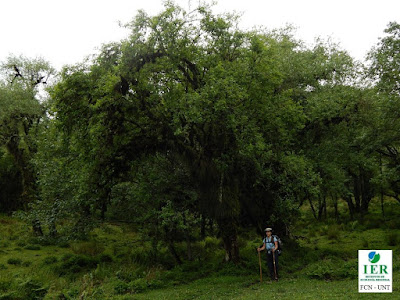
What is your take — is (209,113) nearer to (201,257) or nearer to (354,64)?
(201,257)

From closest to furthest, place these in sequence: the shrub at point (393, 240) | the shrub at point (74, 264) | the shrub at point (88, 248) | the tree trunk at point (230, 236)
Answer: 1. the tree trunk at point (230, 236)
2. the shrub at point (74, 264)
3. the shrub at point (393, 240)
4. the shrub at point (88, 248)

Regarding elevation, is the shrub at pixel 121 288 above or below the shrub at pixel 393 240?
below

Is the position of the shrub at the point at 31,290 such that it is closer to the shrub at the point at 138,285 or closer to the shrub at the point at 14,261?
the shrub at the point at 138,285

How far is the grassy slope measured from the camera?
11422mm

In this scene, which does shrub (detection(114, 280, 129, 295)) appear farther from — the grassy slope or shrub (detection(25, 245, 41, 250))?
shrub (detection(25, 245, 41, 250))

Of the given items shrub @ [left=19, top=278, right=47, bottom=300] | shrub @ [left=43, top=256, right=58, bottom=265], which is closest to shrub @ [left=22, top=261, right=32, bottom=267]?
shrub @ [left=43, top=256, right=58, bottom=265]

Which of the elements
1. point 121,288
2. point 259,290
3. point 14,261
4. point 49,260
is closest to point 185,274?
point 121,288

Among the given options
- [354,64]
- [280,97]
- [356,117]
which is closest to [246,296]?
[280,97]

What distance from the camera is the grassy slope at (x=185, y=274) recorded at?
11.4m

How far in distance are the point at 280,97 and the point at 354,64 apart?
33.0 ft

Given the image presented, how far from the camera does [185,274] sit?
1485 centimetres

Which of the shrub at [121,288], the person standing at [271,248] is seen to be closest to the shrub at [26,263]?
the shrub at [121,288]

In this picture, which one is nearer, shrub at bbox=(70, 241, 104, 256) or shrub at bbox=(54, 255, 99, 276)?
shrub at bbox=(54, 255, 99, 276)

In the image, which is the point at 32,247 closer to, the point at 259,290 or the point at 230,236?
the point at 230,236
